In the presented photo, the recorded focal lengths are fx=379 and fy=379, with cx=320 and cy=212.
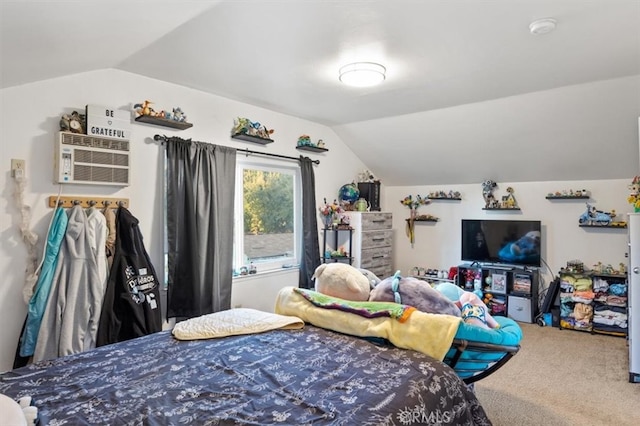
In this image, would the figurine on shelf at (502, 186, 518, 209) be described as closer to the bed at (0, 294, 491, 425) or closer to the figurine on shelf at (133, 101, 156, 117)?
the bed at (0, 294, 491, 425)

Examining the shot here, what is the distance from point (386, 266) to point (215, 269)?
8.30 ft

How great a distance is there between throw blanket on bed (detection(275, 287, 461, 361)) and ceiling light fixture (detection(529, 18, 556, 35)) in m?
1.71

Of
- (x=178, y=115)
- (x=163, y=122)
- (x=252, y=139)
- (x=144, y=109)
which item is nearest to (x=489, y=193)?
(x=252, y=139)

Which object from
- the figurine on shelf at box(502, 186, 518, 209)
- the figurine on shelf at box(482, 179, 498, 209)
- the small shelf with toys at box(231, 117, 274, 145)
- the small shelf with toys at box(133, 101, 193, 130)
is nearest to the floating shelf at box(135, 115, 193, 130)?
the small shelf with toys at box(133, 101, 193, 130)

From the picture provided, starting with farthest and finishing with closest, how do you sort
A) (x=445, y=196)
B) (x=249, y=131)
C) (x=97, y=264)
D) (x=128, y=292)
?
(x=445, y=196), (x=249, y=131), (x=128, y=292), (x=97, y=264)

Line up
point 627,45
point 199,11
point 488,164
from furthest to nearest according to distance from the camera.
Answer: point 488,164
point 627,45
point 199,11

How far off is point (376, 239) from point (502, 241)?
1561mm

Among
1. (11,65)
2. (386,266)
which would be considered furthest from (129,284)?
(386,266)

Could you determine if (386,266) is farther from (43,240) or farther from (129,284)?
(43,240)

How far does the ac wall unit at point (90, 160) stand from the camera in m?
2.55

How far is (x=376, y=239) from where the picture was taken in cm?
495

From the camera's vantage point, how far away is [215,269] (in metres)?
3.40

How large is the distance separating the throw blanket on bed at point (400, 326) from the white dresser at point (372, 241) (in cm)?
235

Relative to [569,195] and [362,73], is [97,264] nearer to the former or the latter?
[362,73]
